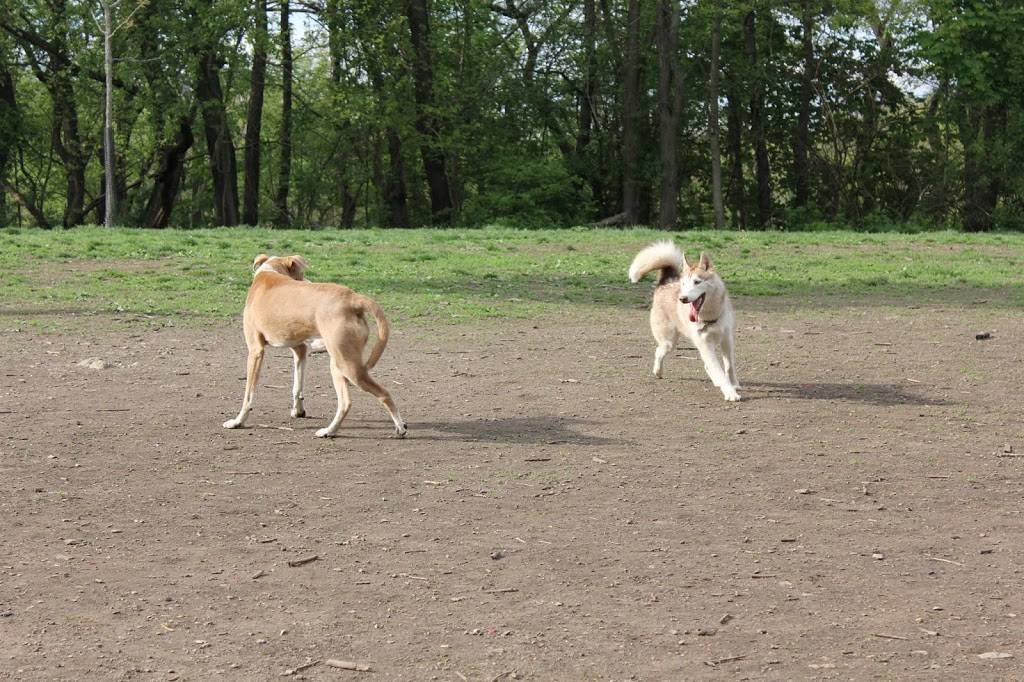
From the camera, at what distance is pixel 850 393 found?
975 cm

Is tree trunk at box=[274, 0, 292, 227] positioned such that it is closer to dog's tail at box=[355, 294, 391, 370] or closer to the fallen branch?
dog's tail at box=[355, 294, 391, 370]

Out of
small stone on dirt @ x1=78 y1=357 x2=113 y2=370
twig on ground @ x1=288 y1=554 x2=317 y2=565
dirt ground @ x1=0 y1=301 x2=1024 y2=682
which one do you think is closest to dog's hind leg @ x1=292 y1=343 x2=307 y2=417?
dirt ground @ x1=0 y1=301 x2=1024 y2=682

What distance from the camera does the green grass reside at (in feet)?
50.4

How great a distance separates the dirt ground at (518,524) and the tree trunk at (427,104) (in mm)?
28471

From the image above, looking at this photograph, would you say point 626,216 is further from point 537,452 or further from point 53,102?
point 537,452

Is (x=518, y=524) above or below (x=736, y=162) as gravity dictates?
below

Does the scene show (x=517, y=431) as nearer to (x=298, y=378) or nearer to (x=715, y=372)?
(x=298, y=378)

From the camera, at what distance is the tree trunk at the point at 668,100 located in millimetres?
36562

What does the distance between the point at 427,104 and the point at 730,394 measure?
99.8 feet

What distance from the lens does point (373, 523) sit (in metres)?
6.21

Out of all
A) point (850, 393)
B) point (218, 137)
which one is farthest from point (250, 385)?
point (218, 137)

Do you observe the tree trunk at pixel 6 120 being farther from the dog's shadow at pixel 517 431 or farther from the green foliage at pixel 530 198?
the dog's shadow at pixel 517 431

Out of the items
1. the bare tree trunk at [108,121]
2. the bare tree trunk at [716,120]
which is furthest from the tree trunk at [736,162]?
the bare tree trunk at [108,121]

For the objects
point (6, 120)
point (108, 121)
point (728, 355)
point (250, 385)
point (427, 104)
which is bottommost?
point (250, 385)
